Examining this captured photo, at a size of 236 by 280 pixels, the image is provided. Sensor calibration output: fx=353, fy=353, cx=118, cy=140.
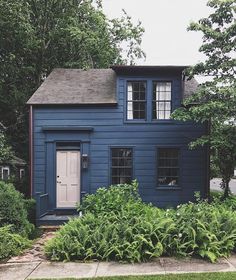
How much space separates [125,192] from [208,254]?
3899 millimetres

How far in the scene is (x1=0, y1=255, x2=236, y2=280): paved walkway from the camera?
5.98 metres

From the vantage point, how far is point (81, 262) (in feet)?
22.0

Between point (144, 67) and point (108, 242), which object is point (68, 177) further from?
point (108, 242)

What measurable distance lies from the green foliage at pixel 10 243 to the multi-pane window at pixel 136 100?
19.9 feet

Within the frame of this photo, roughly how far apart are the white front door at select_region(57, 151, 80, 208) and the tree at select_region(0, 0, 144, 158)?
6.19 metres

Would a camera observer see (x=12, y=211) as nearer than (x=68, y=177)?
Yes

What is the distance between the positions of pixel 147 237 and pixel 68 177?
6032 mm

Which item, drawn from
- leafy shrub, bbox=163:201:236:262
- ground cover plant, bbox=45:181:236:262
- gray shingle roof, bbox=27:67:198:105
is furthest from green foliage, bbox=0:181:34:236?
gray shingle roof, bbox=27:67:198:105

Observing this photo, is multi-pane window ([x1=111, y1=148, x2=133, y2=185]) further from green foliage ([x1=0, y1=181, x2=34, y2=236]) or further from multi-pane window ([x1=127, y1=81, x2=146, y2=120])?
green foliage ([x1=0, y1=181, x2=34, y2=236])

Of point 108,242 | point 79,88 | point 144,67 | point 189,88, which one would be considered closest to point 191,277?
point 108,242

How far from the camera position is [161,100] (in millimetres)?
12578

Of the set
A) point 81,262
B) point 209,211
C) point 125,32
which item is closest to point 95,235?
→ point 81,262

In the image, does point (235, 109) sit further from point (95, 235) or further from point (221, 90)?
point (95, 235)

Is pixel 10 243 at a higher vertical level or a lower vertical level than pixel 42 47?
lower
